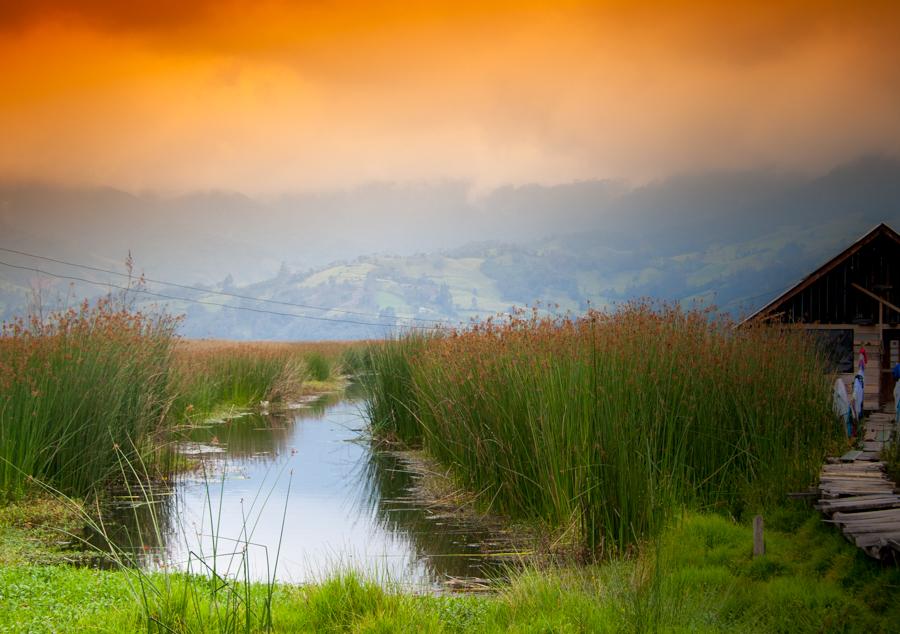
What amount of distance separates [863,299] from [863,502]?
48.9ft

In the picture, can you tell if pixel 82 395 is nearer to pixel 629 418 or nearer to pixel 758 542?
pixel 629 418

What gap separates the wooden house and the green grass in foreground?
554 inches

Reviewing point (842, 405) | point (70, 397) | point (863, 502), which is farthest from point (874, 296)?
point (70, 397)

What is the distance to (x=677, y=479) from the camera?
702 centimetres

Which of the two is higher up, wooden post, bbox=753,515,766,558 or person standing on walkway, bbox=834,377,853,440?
person standing on walkway, bbox=834,377,853,440

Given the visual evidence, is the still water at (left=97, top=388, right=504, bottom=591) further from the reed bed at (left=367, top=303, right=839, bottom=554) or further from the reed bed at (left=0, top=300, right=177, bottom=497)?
the reed bed at (left=367, top=303, right=839, bottom=554)

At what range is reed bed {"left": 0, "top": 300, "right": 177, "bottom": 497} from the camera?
27.2 feet

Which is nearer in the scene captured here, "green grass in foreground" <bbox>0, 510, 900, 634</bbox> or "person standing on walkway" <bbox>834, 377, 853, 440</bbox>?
"green grass in foreground" <bbox>0, 510, 900, 634</bbox>

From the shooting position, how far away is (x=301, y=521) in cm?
907

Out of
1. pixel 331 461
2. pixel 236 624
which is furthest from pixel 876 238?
pixel 236 624

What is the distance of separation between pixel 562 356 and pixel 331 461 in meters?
6.07

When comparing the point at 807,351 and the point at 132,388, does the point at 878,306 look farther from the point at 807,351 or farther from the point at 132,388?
the point at 132,388

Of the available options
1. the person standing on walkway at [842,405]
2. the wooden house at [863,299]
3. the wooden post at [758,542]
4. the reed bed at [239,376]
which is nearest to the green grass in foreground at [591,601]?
the wooden post at [758,542]

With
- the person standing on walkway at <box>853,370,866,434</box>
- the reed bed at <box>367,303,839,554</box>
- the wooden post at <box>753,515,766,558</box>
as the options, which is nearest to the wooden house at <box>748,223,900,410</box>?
the person standing on walkway at <box>853,370,866,434</box>
